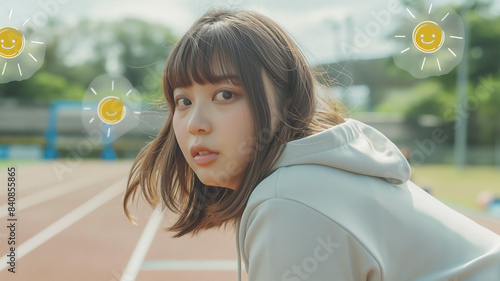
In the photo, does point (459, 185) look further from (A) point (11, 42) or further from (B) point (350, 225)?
(B) point (350, 225)

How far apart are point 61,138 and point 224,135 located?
23.6 meters

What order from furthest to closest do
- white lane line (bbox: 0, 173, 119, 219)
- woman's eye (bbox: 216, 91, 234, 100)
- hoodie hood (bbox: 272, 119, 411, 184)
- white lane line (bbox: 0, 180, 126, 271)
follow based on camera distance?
white lane line (bbox: 0, 173, 119, 219) → white lane line (bbox: 0, 180, 126, 271) → woman's eye (bbox: 216, 91, 234, 100) → hoodie hood (bbox: 272, 119, 411, 184)

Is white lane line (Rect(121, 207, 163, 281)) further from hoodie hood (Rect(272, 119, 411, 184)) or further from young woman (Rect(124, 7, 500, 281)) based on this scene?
hoodie hood (Rect(272, 119, 411, 184))

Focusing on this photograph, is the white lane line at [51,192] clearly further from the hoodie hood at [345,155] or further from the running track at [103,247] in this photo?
the hoodie hood at [345,155]

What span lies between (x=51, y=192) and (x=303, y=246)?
8.46 metres

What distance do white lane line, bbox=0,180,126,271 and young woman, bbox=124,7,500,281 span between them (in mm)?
3321

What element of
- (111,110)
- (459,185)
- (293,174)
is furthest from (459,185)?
(293,174)

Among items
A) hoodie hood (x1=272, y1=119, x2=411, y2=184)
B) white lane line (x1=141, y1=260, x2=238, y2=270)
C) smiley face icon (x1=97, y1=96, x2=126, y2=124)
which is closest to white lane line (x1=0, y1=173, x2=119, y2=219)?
white lane line (x1=141, y1=260, x2=238, y2=270)

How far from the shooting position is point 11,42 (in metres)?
2.87

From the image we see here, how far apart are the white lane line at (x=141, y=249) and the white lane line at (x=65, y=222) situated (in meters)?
0.89

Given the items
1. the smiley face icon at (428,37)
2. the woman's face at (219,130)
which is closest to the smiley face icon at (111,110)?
the smiley face icon at (428,37)

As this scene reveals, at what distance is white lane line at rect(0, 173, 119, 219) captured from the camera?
22.9ft

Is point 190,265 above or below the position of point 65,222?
above

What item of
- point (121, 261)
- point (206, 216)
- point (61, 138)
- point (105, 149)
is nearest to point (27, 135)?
point (61, 138)
